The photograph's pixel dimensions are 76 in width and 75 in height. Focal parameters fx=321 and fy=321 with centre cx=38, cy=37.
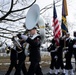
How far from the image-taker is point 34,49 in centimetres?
816

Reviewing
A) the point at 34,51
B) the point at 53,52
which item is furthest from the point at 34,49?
the point at 53,52

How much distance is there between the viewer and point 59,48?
12797mm

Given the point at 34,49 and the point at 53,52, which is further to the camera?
the point at 53,52

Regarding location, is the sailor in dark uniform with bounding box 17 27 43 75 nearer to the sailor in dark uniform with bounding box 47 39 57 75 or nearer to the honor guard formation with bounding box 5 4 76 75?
the honor guard formation with bounding box 5 4 76 75

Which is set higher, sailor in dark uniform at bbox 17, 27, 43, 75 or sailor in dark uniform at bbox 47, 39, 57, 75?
sailor in dark uniform at bbox 17, 27, 43, 75

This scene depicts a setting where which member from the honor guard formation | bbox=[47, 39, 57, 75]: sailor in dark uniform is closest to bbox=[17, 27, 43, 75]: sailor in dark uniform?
Answer: the honor guard formation

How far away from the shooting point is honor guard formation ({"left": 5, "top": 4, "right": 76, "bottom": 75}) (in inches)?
318

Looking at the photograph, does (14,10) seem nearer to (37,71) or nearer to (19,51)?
(19,51)

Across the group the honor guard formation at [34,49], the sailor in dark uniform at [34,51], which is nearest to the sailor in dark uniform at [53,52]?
the honor guard formation at [34,49]

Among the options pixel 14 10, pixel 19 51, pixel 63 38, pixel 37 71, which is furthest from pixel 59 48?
pixel 14 10

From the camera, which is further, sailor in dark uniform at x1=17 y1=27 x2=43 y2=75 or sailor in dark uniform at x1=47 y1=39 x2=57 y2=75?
sailor in dark uniform at x1=47 y1=39 x2=57 y2=75

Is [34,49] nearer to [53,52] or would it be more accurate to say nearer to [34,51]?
[34,51]

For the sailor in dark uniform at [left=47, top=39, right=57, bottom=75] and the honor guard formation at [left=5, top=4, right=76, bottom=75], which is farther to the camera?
the sailor in dark uniform at [left=47, top=39, right=57, bottom=75]

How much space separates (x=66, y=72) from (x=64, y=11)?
11.6 feet
